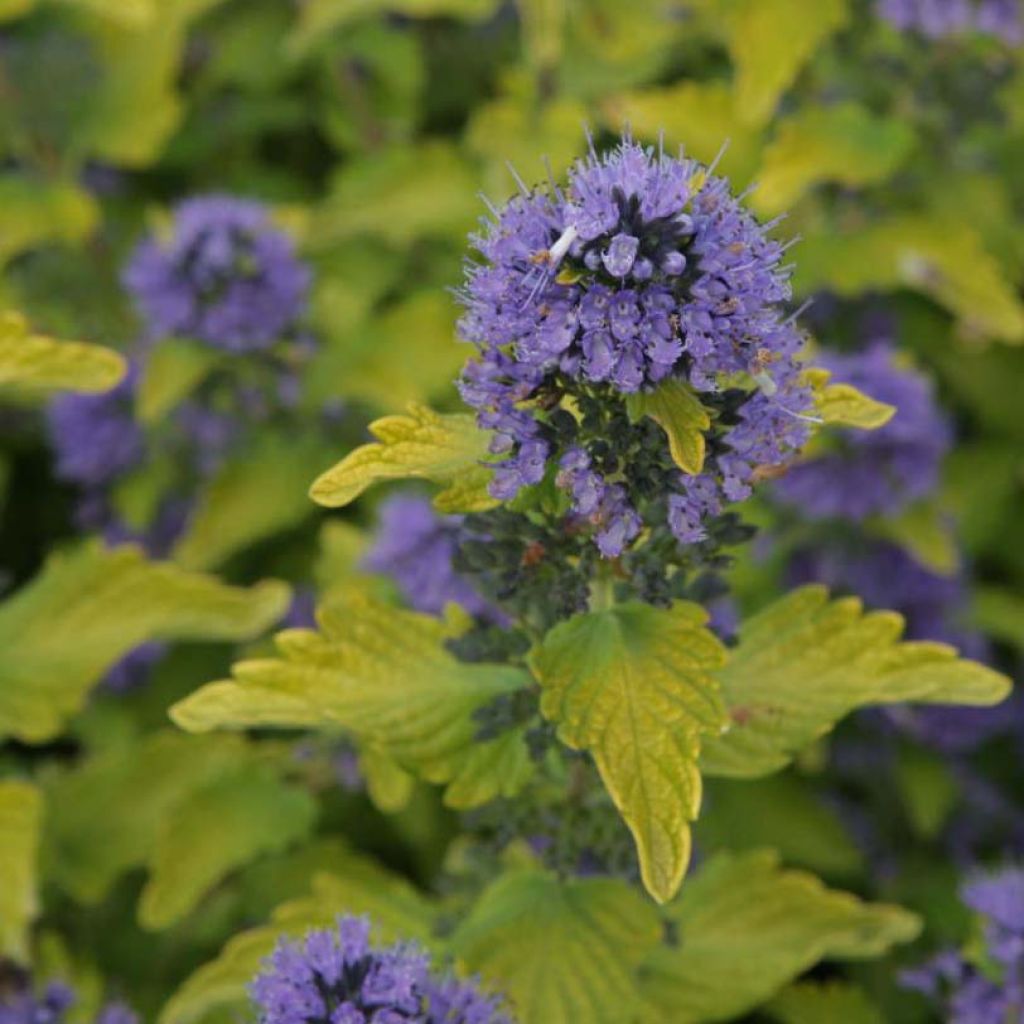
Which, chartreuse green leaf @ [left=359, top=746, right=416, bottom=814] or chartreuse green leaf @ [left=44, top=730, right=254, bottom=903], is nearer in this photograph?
chartreuse green leaf @ [left=359, top=746, right=416, bottom=814]

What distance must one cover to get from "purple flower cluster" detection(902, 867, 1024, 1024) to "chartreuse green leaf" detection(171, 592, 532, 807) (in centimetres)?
64

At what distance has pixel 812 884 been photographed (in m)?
1.93

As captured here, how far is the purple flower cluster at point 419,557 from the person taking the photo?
234 cm

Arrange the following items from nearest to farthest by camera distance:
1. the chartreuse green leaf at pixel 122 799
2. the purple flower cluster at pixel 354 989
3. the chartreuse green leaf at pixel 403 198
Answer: the purple flower cluster at pixel 354 989 → the chartreuse green leaf at pixel 122 799 → the chartreuse green leaf at pixel 403 198

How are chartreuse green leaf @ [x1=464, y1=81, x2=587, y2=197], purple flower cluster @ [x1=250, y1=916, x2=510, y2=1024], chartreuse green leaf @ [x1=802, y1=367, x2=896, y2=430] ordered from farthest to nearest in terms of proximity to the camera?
chartreuse green leaf @ [x1=464, y1=81, x2=587, y2=197]
chartreuse green leaf @ [x1=802, y1=367, x2=896, y2=430]
purple flower cluster @ [x1=250, y1=916, x2=510, y2=1024]

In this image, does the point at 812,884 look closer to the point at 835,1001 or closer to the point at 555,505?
the point at 835,1001

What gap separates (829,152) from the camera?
9.20 ft

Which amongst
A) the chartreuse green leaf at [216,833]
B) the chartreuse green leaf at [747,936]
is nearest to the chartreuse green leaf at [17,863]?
the chartreuse green leaf at [216,833]

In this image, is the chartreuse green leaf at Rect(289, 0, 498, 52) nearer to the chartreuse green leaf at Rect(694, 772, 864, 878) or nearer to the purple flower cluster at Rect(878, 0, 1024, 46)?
the purple flower cluster at Rect(878, 0, 1024, 46)

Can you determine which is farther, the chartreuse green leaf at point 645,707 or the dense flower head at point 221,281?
the dense flower head at point 221,281

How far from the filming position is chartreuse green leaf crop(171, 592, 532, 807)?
5.42 feet

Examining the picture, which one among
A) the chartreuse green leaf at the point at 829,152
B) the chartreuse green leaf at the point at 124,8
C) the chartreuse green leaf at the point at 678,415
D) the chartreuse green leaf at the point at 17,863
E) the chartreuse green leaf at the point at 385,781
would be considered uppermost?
the chartreuse green leaf at the point at 124,8

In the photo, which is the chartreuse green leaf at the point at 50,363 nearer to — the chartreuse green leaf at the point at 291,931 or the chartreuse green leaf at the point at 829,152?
the chartreuse green leaf at the point at 291,931

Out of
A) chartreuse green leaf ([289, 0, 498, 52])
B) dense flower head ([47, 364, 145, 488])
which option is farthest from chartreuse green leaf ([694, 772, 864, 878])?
chartreuse green leaf ([289, 0, 498, 52])
